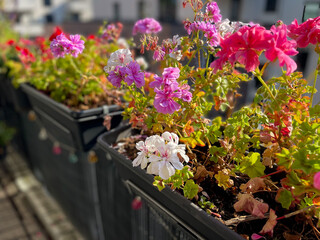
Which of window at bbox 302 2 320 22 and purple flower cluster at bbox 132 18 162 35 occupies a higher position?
window at bbox 302 2 320 22

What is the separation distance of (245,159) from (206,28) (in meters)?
0.36

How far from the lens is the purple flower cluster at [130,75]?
2.40 feet

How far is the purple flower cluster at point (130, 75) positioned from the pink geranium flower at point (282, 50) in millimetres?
321

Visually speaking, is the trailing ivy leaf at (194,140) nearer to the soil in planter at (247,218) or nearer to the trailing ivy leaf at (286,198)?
the soil in planter at (247,218)

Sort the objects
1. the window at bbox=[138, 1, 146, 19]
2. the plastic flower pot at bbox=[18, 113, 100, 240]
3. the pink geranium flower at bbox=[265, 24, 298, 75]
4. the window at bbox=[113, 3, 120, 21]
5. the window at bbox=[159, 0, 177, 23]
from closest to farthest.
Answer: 1. the pink geranium flower at bbox=[265, 24, 298, 75]
2. the plastic flower pot at bbox=[18, 113, 100, 240]
3. the window at bbox=[159, 0, 177, 23]
4. the window at bbox=[138, 1, 146, 19]
5. the window at bbox=[113, 3, 120, 21]

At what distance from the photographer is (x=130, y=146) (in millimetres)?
1001

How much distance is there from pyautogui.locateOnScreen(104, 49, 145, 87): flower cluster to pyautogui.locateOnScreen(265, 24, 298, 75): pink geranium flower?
32cm

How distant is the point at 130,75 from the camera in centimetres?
74

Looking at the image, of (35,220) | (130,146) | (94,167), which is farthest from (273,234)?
(35,220)

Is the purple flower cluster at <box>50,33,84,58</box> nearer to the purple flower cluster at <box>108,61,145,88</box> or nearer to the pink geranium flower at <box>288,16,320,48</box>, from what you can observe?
the purple flower cluster at <box>108,61,145,88</box>

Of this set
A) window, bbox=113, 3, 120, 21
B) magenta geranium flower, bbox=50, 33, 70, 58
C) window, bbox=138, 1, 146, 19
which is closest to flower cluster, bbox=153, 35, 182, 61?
magenta geranium flower, bbox=50, 33, 70, 58

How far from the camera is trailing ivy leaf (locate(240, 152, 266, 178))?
26.5 inches

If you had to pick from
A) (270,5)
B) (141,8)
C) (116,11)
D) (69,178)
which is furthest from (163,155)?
(116,11)

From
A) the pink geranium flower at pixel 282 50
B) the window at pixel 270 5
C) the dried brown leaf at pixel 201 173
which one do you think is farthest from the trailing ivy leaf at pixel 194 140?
the window at pixel 270 5
